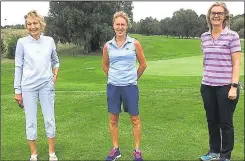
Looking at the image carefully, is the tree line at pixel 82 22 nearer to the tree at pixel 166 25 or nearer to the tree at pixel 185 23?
the tree at pixel 185 23

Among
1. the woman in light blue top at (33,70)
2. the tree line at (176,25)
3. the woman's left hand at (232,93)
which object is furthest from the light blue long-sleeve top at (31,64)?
the tree line at (176,25)

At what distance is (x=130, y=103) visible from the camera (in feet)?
15.0

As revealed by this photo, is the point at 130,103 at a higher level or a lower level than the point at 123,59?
lower

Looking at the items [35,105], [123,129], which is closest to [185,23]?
[123,129]

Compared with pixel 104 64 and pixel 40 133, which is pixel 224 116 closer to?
pixel 104 64

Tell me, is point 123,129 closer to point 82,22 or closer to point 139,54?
point 139,54

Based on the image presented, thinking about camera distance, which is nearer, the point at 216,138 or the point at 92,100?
the point at 216,138

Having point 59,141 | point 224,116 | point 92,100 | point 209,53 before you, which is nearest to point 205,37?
point 209,53

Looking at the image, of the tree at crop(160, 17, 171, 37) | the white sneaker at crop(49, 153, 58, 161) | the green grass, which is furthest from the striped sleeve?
the tree at crop(160, 17, 171, 37)

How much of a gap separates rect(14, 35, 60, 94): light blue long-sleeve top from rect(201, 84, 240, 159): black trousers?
6.23 feet

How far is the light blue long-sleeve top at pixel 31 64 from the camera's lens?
14.6 ft

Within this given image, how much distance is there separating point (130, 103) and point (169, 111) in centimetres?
335

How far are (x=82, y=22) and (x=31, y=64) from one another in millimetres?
36116

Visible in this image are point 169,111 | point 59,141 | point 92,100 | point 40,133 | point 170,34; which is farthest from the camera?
point 170,34
